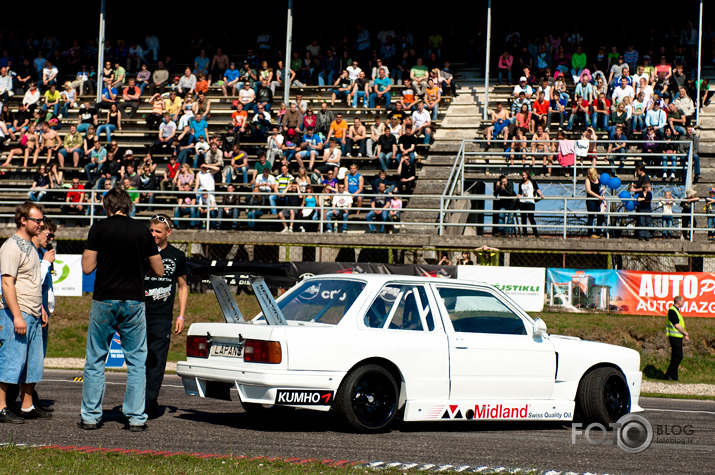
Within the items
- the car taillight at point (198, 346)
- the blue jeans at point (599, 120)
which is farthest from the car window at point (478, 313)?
the blue jeans at point (599, 120)

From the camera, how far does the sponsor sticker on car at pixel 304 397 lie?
8891mm

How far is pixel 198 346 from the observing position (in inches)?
383

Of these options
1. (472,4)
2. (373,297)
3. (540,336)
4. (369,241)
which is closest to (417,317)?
(373,297)

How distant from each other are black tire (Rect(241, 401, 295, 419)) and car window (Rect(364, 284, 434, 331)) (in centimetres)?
165

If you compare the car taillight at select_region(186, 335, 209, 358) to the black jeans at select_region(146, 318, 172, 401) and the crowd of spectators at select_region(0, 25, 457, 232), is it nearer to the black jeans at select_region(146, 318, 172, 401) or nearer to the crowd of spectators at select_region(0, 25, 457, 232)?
the black jeans at select_region(146, 318, 172, 401)

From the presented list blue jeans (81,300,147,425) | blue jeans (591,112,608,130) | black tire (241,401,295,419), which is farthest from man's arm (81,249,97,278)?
blue jeans (591,112,608,130)

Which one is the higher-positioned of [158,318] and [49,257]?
[49,257]

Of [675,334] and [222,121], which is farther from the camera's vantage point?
[222,121]

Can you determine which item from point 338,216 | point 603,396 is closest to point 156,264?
point 603,396

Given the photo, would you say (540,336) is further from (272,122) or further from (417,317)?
(272,122)

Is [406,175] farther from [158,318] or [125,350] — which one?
[125,350]

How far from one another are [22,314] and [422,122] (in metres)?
19.4

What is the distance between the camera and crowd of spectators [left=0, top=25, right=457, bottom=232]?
26188mm

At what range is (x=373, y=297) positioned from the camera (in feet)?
31.5
